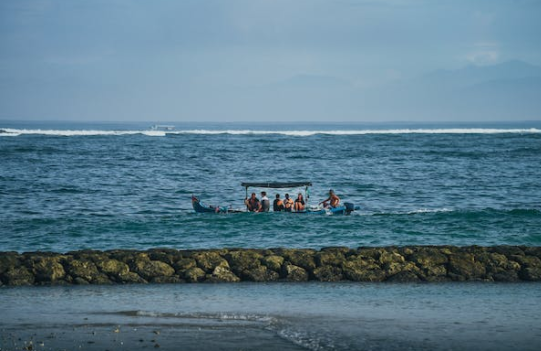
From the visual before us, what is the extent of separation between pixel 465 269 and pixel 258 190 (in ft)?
111

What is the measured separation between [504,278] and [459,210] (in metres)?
19.8

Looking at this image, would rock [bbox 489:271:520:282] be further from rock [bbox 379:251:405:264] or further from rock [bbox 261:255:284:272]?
rock [bbox 261:255:284:272]

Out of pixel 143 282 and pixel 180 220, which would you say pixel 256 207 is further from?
pixel 143 282

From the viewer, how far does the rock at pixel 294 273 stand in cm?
1997

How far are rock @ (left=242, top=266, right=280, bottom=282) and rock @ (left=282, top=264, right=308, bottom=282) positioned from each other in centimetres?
25

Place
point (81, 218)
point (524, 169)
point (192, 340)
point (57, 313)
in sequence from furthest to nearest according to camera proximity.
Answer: point (524, 169)
point (81, 218)
point (57, 313)
point (192, 340)

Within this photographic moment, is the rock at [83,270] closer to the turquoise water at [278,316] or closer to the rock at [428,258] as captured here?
the turquoise water at [278,316]

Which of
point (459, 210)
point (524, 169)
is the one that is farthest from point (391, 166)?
point (459, 210)

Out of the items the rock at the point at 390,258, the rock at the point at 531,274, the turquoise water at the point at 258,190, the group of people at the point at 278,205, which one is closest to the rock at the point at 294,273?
the rock at the point at 390,258

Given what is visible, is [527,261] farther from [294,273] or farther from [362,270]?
[294,273]

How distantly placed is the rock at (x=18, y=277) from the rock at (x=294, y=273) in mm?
6578

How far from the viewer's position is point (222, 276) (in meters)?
19.9

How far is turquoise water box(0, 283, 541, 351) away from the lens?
45.4ft

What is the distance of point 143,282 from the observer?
1970 centimetres
